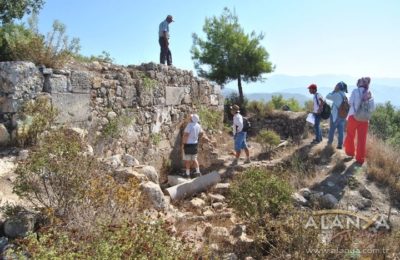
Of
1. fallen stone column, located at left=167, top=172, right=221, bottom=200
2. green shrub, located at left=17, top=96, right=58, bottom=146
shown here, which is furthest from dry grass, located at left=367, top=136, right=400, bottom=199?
green shrub, located at left=17, top=96, right=58, bottom=146

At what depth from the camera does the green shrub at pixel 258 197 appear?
4891 millimetres

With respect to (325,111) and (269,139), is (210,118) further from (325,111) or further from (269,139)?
(325,111)

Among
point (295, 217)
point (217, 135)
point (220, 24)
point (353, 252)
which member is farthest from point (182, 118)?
point (220, 24)

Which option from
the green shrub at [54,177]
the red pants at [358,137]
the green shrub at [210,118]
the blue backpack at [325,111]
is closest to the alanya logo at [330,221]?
the green shrub at [54,177]

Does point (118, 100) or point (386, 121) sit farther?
point (386, 121)

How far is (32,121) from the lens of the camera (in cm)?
530

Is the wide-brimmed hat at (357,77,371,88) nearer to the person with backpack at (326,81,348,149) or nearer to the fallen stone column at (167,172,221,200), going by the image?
the person with backpack at (326,81,348,149)

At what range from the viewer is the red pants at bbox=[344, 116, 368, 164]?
24.3 ft

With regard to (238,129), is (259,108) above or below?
above

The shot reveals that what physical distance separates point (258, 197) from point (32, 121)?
3340mm

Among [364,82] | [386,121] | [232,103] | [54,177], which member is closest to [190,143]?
[364,82]

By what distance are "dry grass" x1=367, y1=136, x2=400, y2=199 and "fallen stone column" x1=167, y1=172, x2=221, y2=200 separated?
3.18 metres

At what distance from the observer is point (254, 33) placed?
56.1 ft

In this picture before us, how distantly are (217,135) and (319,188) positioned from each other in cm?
422
